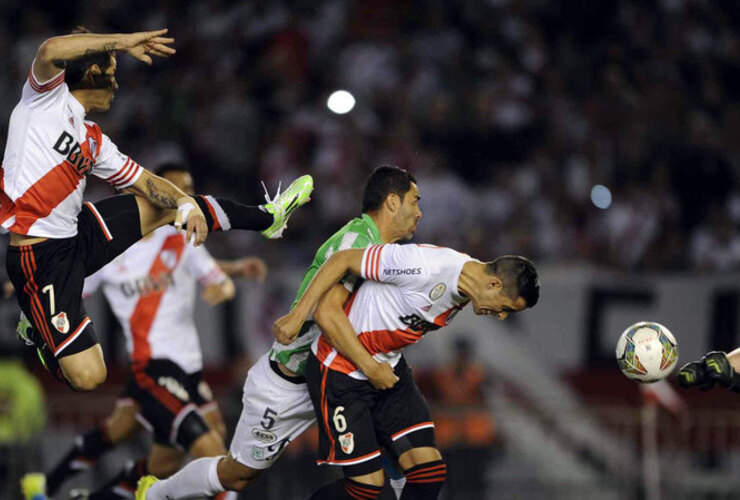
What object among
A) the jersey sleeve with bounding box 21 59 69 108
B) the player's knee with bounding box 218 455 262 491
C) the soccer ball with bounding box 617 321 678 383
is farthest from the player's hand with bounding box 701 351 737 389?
the jersey sleeve with bounding box 21 59 69 108

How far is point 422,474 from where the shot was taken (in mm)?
7180

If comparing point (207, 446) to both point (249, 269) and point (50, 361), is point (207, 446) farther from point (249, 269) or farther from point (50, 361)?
point (50, 361)

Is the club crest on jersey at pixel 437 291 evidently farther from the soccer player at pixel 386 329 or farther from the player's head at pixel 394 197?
the player's head at pixel 394 197

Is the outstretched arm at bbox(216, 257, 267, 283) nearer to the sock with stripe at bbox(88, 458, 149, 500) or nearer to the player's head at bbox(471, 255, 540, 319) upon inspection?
the sock with stripe at bbox(88, 458, 149, 500)

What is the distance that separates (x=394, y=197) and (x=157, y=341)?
2.66 m

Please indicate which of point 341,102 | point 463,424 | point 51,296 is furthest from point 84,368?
point 341,102

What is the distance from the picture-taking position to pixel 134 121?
15406 millimetres

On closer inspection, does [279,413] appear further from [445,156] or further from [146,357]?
[445,156]

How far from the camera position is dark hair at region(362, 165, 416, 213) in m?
7.50

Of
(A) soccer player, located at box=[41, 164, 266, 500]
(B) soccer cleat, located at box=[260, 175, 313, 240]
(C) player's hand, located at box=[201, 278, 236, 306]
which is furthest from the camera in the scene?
(C) player's hand, located at box=[201, 278, 236, 306]

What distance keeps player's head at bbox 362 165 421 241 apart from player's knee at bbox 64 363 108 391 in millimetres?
1833

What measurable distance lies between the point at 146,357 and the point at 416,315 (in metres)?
2.90

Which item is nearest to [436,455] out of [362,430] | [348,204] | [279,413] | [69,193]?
[362,430]

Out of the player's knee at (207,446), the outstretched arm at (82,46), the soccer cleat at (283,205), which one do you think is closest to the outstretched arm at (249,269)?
the player's knee at (207,446)
